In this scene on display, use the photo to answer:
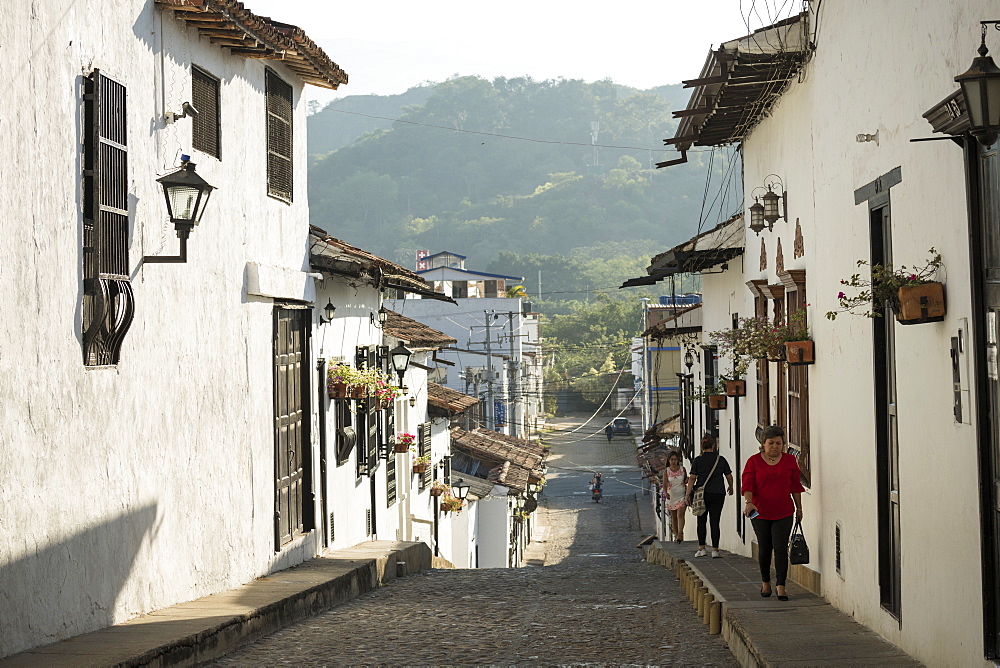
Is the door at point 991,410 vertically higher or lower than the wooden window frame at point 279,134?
lower

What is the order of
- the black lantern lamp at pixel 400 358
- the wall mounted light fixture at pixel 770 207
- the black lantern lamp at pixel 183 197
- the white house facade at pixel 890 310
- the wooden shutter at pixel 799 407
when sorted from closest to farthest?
the white house facade at pixel 890 310
the black lantern lamp at pixel 183 197
the wooden shutter at pixel 799 407
the wall mounted light fixture at pixel 770 207
the black lantern lamp at pixel 400 358

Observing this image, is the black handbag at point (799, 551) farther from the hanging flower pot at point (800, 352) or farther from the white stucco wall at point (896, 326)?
the hanging flower pot at point (800, 352)

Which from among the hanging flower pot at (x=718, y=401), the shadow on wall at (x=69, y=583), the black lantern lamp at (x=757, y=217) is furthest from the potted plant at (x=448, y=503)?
the shadow on wall at (x=69, y=583)

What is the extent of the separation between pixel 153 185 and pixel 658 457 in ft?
60.1

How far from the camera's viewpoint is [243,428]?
32.8 ft

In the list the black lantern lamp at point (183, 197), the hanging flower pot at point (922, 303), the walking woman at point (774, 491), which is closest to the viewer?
the hanging flower pot at point (922, 303)

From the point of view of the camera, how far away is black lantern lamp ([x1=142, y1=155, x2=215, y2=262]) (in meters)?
7.33

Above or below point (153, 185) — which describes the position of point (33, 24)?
above

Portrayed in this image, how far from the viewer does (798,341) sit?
950cm

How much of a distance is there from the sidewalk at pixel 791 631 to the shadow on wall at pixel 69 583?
3962 millimetres

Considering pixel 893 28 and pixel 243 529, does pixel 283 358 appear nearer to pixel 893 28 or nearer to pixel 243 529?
pixel 243 529

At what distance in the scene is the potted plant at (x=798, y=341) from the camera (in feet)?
30.7

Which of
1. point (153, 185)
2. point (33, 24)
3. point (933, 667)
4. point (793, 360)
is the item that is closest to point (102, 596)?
point (153, 185)

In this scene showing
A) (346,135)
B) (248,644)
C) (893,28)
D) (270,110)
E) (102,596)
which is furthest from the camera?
(346,135)
